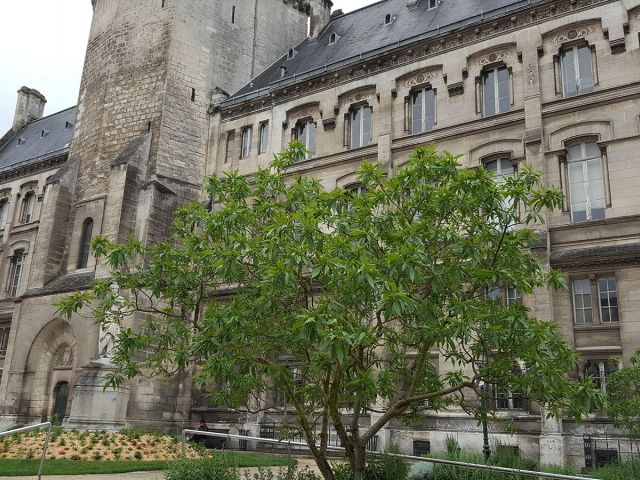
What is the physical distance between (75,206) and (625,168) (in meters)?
23.0

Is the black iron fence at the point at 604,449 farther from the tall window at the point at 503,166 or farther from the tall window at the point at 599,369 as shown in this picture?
the tall window at the point at 503,166

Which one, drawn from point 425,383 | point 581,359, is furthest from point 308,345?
point 581,359

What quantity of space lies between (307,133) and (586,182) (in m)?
12.1

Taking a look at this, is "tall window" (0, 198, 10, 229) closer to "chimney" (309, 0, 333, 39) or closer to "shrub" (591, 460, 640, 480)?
"chimney" (309, 0, 333, 39)

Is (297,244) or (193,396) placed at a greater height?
(297,244)

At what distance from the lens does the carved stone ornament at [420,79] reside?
80.5 feet

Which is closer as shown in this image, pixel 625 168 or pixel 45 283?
pixel 625 168

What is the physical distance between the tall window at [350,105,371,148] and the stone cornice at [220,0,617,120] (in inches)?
55.1

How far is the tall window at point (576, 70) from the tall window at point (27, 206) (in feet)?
97.8

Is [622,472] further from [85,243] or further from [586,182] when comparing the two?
[85,243]

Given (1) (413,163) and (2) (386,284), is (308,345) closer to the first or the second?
(2) (386,284)

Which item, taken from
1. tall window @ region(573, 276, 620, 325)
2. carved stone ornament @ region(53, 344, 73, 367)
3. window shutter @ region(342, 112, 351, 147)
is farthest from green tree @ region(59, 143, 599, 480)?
carved stone ornament @ region(53, 344, 73, 367)

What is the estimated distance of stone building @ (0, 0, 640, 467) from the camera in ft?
62.8

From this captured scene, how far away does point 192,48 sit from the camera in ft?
99.1
